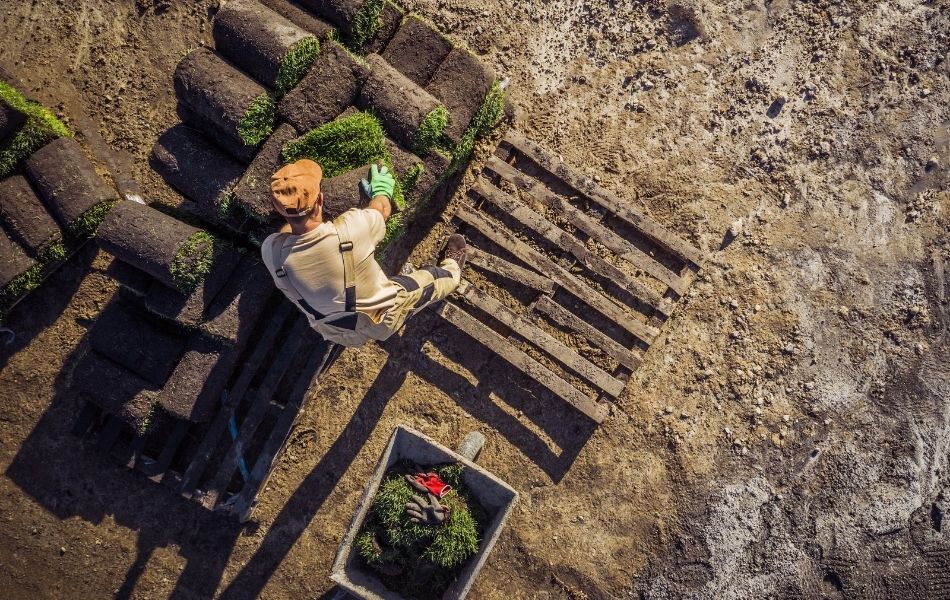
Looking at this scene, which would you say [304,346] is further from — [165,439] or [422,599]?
[422,599]

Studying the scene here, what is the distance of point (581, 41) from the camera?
5.29 meters

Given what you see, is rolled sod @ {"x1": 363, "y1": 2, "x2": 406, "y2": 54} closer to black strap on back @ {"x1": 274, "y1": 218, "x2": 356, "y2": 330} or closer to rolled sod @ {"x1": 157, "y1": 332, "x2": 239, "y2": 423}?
black strap on back @ {"x1": 274, "y1": 218, "x2": 356, "y2": 330}

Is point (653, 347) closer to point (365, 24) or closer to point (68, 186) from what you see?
point (365, 24)

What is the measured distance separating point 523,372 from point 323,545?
98.5 inches

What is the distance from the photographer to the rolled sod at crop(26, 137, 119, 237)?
187 inches

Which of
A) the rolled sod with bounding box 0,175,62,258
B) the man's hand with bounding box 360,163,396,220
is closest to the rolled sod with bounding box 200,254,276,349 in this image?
the man's hand with bounding box 360,163,396,220

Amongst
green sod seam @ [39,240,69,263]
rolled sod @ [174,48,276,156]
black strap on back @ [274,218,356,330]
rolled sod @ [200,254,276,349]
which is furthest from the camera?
green sod seam @ [39,240,69,263]

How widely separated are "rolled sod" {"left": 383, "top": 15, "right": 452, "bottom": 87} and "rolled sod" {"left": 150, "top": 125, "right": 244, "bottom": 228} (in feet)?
5.03

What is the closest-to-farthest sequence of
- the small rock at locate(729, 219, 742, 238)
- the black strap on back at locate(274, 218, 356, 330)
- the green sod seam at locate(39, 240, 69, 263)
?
the black strap on back at locate(274, 218, 356, 330), the green sod seam at locate(39, 240, 69, 263), the small rock at locate(729, 219, 742, 238)

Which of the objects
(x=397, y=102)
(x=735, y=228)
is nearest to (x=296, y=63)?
(x=397, y=102)

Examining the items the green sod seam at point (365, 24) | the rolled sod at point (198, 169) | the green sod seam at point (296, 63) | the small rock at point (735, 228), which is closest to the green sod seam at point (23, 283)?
the rolled sod at point (198, 169)

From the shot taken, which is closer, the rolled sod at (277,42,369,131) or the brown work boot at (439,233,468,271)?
the rolled sod at (277,42,369,131)

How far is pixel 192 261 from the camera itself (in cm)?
435

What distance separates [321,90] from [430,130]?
88cm
